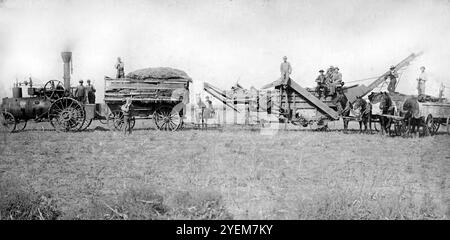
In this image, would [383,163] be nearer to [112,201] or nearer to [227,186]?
[227,186]

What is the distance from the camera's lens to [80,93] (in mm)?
14320

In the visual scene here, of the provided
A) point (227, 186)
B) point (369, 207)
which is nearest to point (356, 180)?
point (369, 207)

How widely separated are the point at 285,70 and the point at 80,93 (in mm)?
8414

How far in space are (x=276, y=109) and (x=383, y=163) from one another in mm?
6632

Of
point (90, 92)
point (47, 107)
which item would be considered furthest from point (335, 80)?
point (47, 107)

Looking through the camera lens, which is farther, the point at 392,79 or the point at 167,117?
the point at 167,117

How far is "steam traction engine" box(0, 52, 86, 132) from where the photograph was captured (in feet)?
41.9

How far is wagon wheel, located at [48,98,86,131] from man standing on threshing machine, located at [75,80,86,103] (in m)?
0.45

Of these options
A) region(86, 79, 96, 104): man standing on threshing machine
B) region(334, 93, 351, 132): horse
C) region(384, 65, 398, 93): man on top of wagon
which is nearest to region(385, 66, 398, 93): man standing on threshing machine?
region(384, 65, 398, 93): man on top of wagon

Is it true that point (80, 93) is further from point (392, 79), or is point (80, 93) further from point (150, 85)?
point (392, 79)

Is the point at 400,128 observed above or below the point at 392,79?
below

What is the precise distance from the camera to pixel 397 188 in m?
6.18

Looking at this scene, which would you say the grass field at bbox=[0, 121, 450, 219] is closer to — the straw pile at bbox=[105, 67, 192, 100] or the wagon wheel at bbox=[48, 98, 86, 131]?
the wagon wheel at bbox=[48, 98, 86, 131]

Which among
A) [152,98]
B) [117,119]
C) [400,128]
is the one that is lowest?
[400,128]
